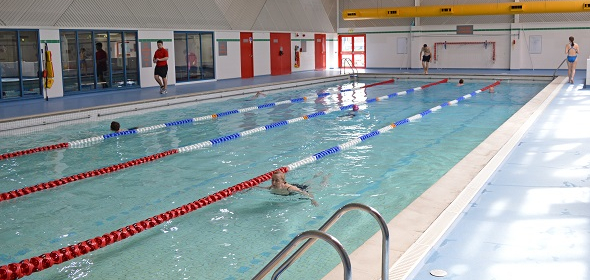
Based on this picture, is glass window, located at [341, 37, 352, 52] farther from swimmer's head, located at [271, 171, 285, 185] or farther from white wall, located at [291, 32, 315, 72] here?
swimmer's head, located at [271, 171, 285, 185]

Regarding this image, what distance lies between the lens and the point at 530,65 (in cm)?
2522

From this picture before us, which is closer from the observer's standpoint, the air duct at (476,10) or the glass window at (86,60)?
the glass window at (86,60)

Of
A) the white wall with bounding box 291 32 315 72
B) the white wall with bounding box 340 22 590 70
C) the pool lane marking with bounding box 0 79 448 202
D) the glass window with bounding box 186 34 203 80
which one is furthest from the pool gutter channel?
the white wall with bounding box 291 32 315 72

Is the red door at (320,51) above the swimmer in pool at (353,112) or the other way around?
above

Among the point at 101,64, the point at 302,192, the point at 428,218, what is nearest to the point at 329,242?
the point at 428,218

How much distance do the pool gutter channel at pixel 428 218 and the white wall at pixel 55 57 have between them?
1167 centimetres

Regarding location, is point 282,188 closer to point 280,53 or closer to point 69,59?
point 69,59

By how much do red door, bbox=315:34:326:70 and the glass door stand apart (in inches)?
48.3

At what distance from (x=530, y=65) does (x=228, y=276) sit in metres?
24.0

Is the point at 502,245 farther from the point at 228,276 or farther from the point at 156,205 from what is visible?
the point at 156,205

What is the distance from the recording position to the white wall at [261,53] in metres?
23.4

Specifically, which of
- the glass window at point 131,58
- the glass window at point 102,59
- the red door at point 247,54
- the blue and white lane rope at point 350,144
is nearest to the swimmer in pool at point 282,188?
the blue and white lane rope at point 350,144

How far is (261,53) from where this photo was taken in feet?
78.1

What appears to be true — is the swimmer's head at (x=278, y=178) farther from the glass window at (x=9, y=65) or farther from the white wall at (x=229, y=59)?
the white wall at (x=229, y=59)
